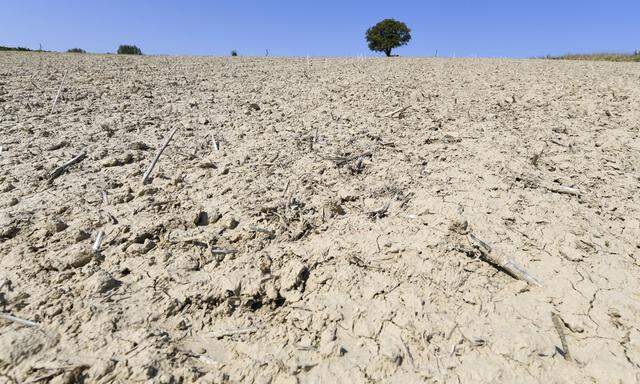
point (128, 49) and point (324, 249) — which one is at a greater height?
point (128, 49)

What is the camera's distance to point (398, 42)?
111 feet

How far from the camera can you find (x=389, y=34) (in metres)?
33.9

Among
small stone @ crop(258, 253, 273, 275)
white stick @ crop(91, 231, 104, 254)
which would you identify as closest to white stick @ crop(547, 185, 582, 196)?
small stone @ crop(258, 253, 273, 275)

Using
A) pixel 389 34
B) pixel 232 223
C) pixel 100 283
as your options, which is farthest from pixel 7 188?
pixel 389 34

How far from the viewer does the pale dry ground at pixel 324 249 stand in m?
2.46

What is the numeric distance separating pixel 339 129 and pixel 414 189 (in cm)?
200

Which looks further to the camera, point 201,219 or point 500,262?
point 201,219

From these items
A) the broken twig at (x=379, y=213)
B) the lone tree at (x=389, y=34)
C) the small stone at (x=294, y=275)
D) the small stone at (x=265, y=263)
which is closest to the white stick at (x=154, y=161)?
the small stone at (x=265, y=263)

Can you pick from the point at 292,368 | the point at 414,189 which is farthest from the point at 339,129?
the point at 292,368

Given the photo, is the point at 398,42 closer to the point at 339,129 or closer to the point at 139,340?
the point at 339,129

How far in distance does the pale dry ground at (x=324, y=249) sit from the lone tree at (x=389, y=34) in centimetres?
2996

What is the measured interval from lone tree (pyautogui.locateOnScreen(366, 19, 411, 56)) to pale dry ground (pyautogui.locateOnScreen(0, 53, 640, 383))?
1179 inches

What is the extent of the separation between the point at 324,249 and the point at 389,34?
3398 cm

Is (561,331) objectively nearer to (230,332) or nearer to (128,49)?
(230,332)
